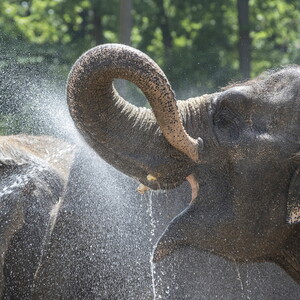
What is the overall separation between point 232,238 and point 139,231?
40.5 inches

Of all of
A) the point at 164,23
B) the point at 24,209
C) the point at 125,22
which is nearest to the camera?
the point at 24,209

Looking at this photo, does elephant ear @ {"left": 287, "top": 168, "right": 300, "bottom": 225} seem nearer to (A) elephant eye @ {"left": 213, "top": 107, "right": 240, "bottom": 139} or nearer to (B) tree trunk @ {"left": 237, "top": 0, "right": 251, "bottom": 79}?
(A) elephant eye @ {"left": 213, "top": 107, "right": 240, "bottom": 139}

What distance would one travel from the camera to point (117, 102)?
16.6ft

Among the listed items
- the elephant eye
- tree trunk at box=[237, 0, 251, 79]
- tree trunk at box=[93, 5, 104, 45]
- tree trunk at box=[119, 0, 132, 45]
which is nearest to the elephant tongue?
the elephant eye

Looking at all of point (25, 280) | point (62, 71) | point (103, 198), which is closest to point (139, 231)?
point (103, 198)

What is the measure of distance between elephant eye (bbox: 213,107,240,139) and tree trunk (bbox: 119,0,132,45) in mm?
7759

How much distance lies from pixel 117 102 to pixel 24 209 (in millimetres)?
1118

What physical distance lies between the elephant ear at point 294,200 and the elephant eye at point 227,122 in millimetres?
412

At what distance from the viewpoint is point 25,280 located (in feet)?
19.9

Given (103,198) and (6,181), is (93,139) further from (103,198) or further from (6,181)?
(103,198)

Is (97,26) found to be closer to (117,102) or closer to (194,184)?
(194,184)

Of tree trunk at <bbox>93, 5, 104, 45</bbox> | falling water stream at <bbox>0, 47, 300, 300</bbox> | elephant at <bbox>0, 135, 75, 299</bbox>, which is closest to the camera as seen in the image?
elephant at <bbox>0, 135, 75, 299</bbox>

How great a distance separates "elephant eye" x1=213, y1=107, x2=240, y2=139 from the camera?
534 cm

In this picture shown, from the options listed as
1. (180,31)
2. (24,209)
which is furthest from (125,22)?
(24,209)
